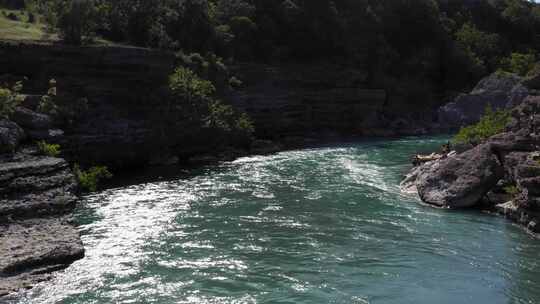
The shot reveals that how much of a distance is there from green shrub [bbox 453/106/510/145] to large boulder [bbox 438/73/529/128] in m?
31.1

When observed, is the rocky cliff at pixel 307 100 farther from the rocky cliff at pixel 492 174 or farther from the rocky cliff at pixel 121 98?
the rocky cliff at pixel 492 174

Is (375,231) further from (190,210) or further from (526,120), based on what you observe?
(526,120)

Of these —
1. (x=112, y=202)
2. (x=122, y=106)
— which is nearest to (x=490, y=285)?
(x=112, y=202)

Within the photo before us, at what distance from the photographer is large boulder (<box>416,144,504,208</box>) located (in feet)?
99.1

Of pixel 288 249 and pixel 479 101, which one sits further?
pixel 479 101

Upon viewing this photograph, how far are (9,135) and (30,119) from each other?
500cm

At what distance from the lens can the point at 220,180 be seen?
132 ft

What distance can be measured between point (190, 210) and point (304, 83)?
44.3m

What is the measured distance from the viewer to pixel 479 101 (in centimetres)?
7456

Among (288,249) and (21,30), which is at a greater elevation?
(21,30)

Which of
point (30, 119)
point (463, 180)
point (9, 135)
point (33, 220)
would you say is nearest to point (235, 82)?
point (30, 119)

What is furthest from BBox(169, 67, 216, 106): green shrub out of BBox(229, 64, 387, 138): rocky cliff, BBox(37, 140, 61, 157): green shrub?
BBox(37, 140, 61, 157): green shrub

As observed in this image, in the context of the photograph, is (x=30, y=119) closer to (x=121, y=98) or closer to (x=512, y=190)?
(x=121, y=98)

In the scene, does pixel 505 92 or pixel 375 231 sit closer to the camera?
pixel 375 231
